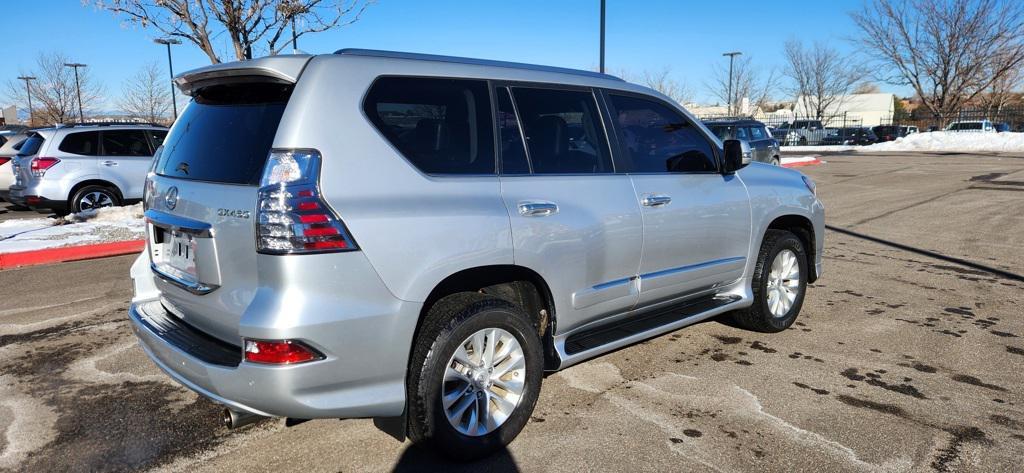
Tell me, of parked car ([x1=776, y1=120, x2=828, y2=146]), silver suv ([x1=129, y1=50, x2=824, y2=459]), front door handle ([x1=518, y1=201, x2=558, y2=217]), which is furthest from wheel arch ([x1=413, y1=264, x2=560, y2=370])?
parked car ([x1=776, y1=120, x2=828, y2=146])

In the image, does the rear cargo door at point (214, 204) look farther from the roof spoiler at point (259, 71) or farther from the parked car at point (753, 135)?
the parked car at point (753, 135)

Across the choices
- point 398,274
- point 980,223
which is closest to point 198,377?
point 398,274

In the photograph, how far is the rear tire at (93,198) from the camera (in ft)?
37.6

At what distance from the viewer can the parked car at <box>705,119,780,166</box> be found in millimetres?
18438

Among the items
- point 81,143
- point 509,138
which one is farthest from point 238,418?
point 81,143

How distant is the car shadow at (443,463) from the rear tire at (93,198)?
10.6 m

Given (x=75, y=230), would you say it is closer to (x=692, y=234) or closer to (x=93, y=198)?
(x=93, y=198)

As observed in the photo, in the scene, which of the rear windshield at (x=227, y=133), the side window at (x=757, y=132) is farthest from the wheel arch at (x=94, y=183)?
the side window at (x=757, y=132)

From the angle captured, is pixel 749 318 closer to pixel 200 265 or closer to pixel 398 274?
pixel 398 274

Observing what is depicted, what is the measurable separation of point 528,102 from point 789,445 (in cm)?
214

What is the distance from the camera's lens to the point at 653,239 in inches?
155

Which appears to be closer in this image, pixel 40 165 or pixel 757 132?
pixel 40 165

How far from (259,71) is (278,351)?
1167 millimetres

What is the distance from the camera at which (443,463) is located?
10.6 ft
